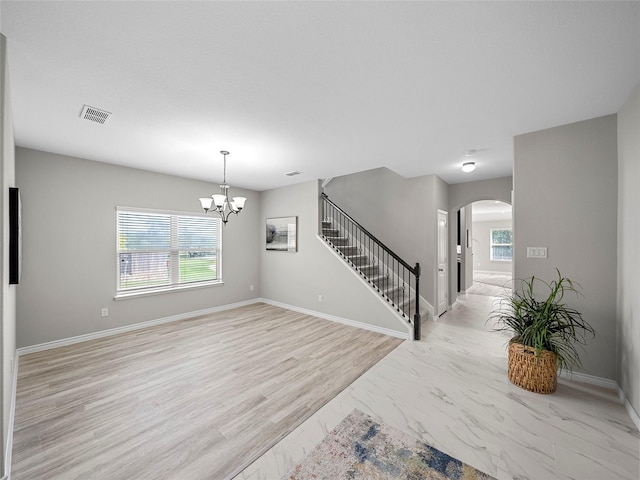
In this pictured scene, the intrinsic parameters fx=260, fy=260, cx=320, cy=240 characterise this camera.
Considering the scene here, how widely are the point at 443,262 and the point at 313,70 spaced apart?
4.61 m

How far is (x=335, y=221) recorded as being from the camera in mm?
6562

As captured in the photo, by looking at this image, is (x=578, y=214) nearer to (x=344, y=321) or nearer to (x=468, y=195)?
(x=468, y=195)

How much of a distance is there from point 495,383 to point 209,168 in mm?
4910

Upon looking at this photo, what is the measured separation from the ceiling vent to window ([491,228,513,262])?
46.5ft

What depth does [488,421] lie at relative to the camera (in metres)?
2.17

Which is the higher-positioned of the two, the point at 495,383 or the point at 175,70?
the point at 175,70

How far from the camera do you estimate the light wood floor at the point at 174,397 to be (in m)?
1.80

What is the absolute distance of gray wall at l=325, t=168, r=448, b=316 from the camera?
4.88 m

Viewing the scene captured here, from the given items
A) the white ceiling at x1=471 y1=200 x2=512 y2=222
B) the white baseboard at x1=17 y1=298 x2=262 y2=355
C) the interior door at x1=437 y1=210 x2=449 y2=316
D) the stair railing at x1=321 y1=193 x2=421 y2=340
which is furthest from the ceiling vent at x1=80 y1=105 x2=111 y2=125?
the white ceiling at x1=471 y1=200 x2=512 y2=222

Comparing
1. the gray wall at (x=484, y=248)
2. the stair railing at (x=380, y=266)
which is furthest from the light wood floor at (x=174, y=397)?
the gray wall at (x=484, y=248)

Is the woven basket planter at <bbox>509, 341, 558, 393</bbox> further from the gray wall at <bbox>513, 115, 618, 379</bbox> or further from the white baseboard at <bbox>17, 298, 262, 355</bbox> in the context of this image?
the white baseboard at <bbox>17, 298, 262, 355</bbox>

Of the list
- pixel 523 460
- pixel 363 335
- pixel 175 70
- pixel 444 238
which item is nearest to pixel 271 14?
pixel 175 70

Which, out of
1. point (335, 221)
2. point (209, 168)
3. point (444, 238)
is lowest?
point (444, 238)

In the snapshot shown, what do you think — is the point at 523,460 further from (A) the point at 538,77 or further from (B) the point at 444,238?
Result: (B) the point at 444,238
